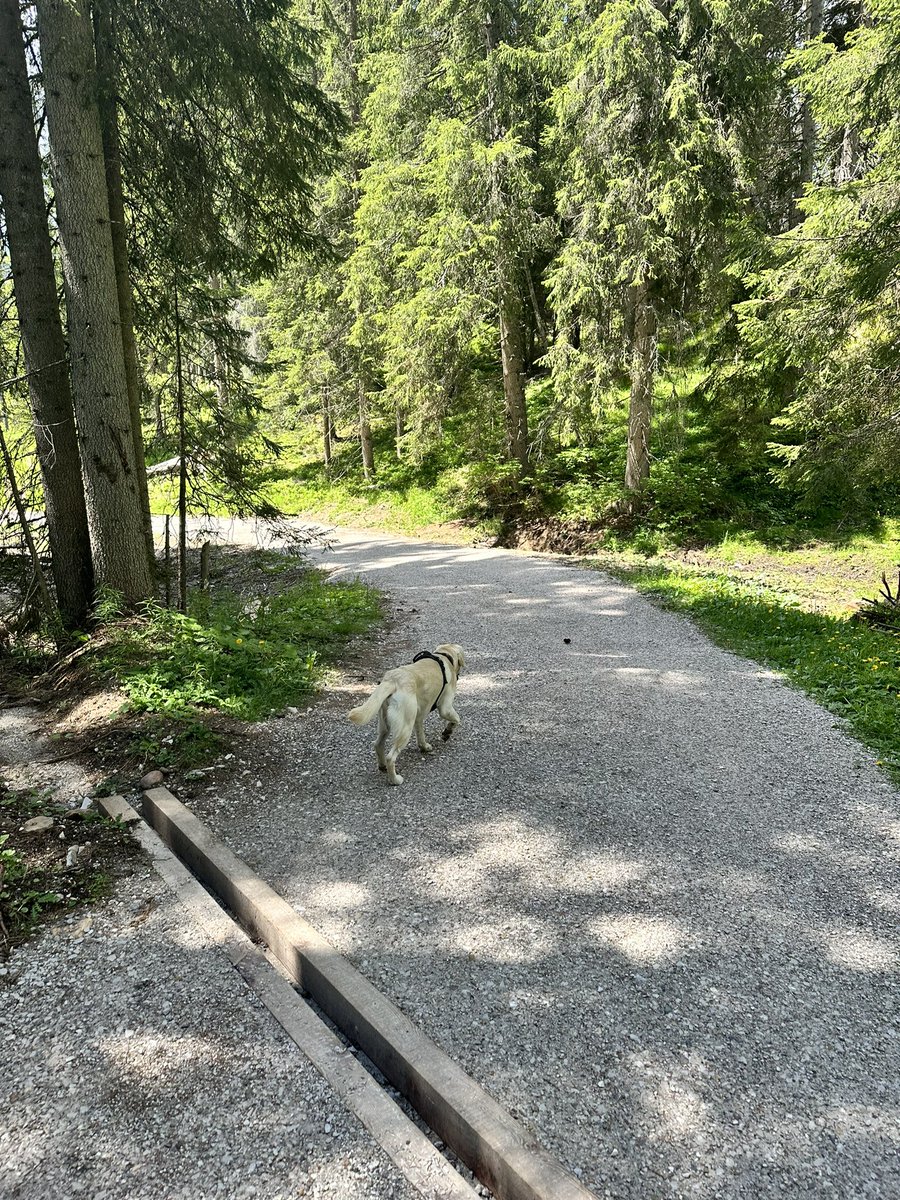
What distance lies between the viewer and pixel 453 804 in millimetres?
4805

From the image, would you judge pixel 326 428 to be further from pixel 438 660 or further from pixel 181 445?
pixel 438 660

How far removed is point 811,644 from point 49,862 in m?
7.91

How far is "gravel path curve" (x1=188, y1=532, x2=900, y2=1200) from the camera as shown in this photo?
2.53m

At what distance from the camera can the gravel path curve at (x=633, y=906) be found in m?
2.53

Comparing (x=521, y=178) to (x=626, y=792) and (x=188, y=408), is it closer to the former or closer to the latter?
(x=188, y=408)

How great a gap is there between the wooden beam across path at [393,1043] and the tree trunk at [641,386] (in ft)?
42.6

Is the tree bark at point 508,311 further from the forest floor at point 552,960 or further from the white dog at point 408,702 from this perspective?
the white dog at point 408,702

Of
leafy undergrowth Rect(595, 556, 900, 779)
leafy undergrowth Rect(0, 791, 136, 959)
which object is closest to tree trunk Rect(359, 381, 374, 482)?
leafy undergrowth Rect(595, 556, 900, 779)

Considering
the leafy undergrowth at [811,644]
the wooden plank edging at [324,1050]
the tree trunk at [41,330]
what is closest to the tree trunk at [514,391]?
the leafy undergrowth at [811,644]

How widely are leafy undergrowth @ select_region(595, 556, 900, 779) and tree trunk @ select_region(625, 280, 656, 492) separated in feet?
14.5

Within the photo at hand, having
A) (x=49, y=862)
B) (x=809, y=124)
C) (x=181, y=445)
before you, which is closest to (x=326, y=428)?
(x=809, y=124)

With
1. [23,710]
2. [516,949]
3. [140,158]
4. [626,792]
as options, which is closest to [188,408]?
[140,158]

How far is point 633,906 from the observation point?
3.75 meters

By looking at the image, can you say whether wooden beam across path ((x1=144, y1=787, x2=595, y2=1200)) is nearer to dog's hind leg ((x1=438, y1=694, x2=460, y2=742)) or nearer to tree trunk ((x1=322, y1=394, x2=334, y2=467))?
dog's hind leg ((x1=438, y1=694, x2=460, y2=742))
